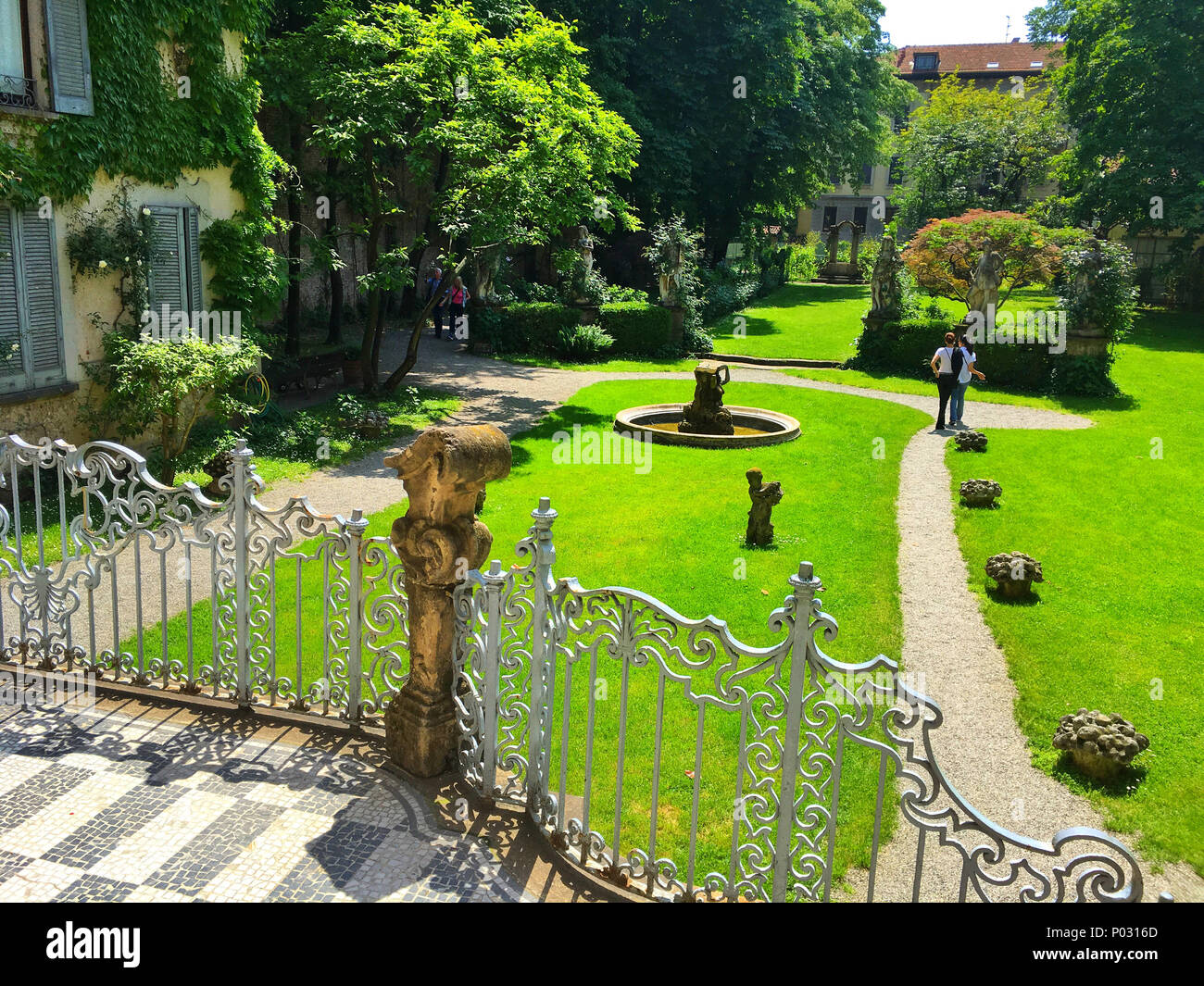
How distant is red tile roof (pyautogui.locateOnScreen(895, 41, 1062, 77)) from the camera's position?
6178cm

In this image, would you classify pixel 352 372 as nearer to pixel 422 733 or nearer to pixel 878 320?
pixel 878 320

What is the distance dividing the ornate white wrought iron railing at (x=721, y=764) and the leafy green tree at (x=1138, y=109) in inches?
1227

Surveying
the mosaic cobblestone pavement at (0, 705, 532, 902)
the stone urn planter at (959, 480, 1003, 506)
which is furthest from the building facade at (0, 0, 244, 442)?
the stone urn planter at (959, 480, 1003, 506)

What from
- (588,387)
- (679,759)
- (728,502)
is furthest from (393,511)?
(588,387)

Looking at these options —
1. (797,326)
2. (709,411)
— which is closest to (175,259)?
(709,411)

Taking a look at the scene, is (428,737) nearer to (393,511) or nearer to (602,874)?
(602,874)

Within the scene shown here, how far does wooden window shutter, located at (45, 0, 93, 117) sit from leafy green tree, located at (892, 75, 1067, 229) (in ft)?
113

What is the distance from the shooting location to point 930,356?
24.4 meters

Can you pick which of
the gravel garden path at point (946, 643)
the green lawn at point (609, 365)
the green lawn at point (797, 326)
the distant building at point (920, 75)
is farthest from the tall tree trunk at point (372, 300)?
the distant building at point (920, 75)

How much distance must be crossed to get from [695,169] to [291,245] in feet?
57.2

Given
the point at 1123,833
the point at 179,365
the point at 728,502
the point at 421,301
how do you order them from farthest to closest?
the point at 421,301
the point at 728,502
the point at 179,365
the point at 1123,833

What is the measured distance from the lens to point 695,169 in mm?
34000

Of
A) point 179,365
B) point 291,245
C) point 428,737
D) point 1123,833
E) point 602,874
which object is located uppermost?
point 291,245

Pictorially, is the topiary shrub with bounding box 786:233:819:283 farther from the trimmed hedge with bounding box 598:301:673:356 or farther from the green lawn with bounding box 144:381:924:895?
the green lawn with bounding box 144:381:924:895
